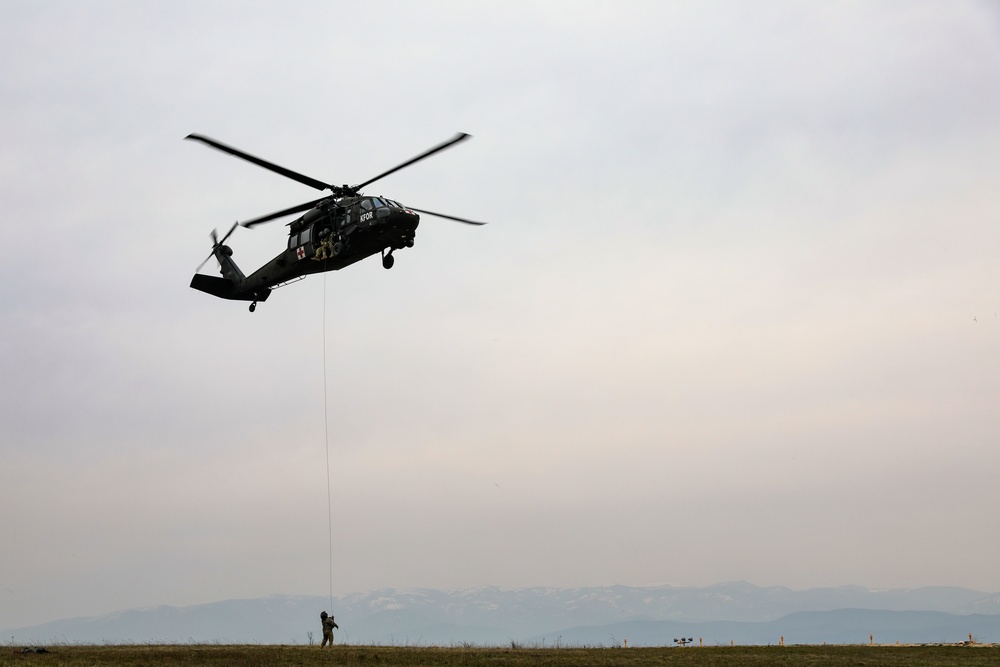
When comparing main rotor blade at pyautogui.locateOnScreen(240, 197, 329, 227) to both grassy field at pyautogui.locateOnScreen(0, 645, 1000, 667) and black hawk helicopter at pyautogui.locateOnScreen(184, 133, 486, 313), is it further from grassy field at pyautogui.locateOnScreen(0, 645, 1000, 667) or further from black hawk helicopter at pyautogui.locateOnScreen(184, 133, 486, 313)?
grassy field at pyautogui.locateOnScreen(0, 645, 1000, 667)

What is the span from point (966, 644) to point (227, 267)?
39.0 meters

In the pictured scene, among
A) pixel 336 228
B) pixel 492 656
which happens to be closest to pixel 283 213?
pixel 336 228

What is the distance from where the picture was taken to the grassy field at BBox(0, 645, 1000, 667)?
103ft

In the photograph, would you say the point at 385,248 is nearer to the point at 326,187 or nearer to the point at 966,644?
the point at 326,187

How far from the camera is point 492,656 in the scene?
33750 mm

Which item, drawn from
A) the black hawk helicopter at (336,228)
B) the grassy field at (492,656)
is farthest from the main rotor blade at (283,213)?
the grassy field at (492,656)

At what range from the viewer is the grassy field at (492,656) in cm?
3142

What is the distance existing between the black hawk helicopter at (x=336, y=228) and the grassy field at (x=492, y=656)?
52.9 ft

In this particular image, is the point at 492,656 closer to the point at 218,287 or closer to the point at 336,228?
the point at 336,228

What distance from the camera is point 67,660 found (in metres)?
31.3

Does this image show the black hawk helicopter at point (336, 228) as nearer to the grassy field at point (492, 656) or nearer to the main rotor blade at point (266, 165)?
the main rotor blade at point (266, 165)

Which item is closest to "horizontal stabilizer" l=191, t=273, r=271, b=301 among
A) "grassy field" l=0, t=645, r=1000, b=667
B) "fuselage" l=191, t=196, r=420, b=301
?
"fuselage" l=191, t=196, r=420, b=301

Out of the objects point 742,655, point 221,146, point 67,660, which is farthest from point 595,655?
point 221,146

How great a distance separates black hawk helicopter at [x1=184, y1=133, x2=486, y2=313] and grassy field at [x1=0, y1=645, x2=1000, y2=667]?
16130mm
